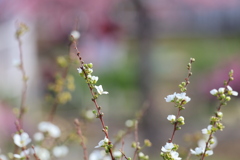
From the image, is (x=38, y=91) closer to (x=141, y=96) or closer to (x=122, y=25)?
(x=122, y=25)

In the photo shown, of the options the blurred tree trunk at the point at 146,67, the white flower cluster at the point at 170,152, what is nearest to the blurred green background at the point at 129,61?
the blurred tree trunk at the point at 146,67

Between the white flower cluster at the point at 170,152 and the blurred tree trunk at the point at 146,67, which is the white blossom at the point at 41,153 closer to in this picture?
the white flower cluster at the point at 170,152

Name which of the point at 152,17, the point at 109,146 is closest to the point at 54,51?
the point at 152,17

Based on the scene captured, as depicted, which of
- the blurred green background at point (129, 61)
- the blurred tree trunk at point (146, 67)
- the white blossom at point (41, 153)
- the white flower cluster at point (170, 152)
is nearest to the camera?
the white flower cluster at point (170, 152)

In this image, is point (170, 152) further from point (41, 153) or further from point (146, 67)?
point (146, 67)

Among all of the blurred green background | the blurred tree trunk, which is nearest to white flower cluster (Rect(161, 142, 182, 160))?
the blurred green background

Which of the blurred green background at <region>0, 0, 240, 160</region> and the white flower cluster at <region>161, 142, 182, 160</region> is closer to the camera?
the white flower cluster at <region>161, 142, 182, 160</region>

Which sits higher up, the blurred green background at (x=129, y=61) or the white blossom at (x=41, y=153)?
the blurred green background at (x=129, y=61)

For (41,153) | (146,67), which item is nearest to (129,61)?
(146,67)

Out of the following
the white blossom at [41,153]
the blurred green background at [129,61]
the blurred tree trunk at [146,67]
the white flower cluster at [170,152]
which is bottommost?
the white flower cluster at [170,152]

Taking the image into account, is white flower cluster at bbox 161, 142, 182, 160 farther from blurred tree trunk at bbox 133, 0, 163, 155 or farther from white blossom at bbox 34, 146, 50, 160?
blurred tree trunk at bbox 133, 0, 163, 155

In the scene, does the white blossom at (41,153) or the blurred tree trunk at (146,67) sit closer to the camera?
the white blossom at (41,153)
